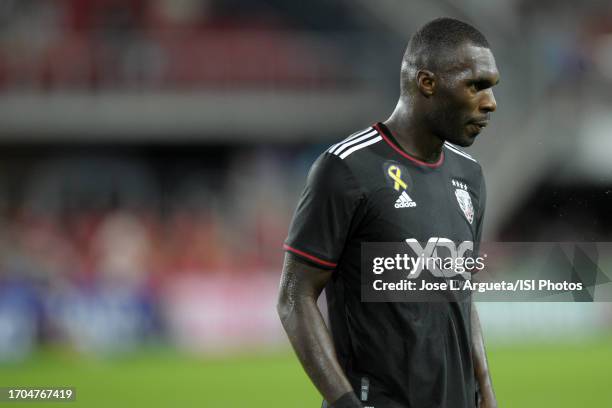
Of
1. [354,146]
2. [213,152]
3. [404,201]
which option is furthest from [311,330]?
[213,152]

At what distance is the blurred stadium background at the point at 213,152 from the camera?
45.2 feet

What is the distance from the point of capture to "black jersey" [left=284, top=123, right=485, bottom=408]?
3410 mm

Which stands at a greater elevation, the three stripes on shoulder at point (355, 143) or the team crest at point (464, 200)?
the three stripes on shoulder at point (355, 143)

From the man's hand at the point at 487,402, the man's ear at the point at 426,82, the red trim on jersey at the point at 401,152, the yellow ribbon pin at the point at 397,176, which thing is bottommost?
the man's hand at the point at 487,402

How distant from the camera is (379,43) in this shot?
19.0 meters

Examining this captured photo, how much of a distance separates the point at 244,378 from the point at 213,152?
9.28 metres

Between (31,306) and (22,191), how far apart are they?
645 cm

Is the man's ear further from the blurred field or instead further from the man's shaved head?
the blurred field

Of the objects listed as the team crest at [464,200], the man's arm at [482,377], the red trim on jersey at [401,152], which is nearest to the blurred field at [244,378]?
the man's arm at [482,377]

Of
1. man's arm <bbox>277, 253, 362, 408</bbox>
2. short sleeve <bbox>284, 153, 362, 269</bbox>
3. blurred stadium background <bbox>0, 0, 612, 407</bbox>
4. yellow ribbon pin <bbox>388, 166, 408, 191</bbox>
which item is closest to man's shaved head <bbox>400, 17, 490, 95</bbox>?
yellow ribbon pin <bbox>388, 166, 408, 191</bbox>

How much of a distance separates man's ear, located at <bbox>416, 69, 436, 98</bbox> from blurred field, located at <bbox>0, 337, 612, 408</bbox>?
6413 millimetres

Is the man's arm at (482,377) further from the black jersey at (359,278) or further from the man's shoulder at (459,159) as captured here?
the man's shoulder at (459,159)

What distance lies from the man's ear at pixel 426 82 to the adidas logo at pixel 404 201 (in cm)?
36

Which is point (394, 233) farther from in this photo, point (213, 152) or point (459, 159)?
point (213, 152)
